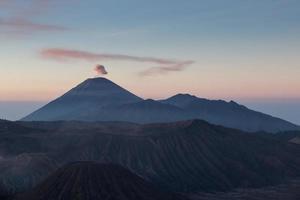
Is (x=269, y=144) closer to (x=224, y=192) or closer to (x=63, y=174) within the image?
(x=224, y=192)

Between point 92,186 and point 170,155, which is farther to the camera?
point 170,155

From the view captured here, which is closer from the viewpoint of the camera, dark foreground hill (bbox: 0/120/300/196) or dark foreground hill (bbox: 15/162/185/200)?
dark foreground hill (bbox: 15/162/185/200)

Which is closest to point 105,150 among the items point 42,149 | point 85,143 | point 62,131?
point 85,143

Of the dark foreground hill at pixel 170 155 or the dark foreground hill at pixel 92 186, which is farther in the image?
the dark foreground hill at pixel 170 155

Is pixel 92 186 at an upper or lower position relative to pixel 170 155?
lower
